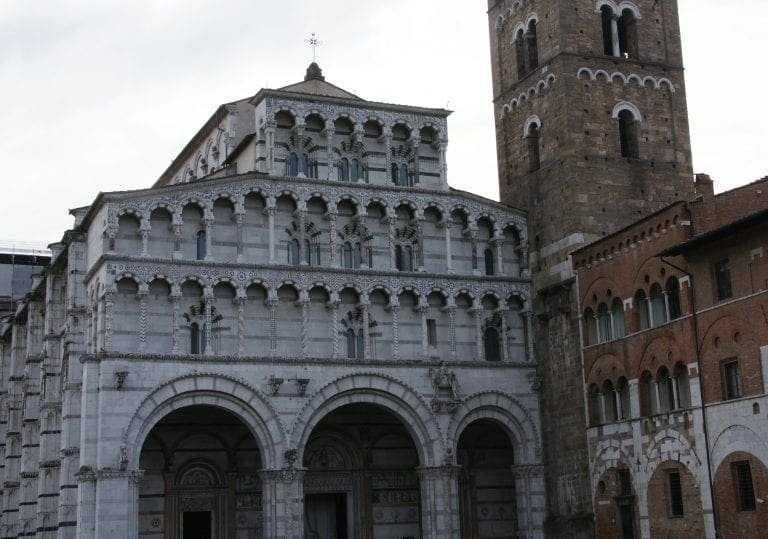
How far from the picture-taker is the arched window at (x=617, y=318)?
33.0 m

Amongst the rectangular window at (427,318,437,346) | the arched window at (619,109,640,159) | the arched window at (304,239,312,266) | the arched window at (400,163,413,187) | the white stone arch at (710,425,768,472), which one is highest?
the arched window at (619,109,640,159)

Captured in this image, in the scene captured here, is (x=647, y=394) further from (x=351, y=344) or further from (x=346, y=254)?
(x=346, y=254)

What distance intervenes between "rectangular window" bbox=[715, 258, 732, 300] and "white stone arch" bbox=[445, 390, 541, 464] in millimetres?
8924

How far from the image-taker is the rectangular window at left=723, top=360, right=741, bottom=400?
93.2ft

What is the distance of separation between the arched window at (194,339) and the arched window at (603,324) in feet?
38.4

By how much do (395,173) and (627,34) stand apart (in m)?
9.31

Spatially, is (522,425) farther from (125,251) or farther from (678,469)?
(125,251)

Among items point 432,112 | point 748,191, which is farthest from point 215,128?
point 748,191

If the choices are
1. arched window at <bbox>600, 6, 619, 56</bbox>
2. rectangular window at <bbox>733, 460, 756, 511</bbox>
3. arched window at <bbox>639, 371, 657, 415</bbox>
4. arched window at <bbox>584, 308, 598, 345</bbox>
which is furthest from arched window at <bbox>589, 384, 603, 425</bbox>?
arched window at <bbox>600, 6, 619, 56</bbox>

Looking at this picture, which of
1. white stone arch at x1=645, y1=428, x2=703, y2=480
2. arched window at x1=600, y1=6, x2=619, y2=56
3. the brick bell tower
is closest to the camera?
white stone arch at x1=645, y1=428, x2=703, y2=480

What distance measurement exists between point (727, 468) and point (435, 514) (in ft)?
30.9

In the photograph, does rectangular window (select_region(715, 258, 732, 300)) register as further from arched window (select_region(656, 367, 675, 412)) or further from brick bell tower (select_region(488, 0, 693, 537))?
brick bell tower (select_region(488, 0, 693, 537))

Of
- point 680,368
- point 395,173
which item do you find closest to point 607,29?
point 395,173

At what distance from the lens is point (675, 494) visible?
3067cm
